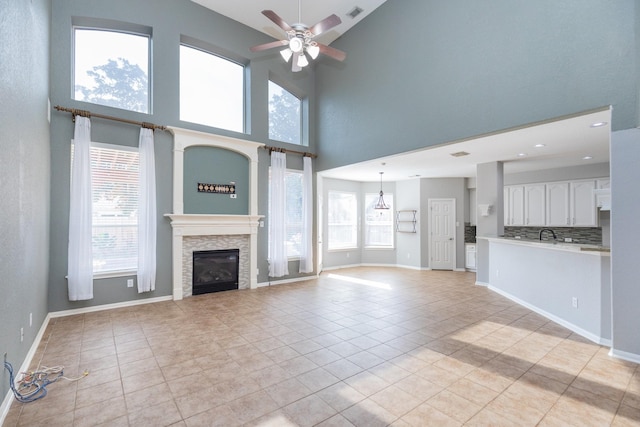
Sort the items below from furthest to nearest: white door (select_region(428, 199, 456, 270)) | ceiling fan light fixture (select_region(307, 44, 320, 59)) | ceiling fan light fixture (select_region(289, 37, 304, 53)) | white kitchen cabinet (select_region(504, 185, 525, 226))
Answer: white door (select_region(428, 199, 456, 270)) < white kitchen cabinet (select_region(504, 185, 525, 226)) < ceiling fan light fixture (select_region(307, 44, 320, 59)) < ceiling fan light fixture (select_region(289, 37, 304, 53))

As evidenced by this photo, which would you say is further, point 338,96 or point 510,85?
point 338,96

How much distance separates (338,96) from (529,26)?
12.3ft

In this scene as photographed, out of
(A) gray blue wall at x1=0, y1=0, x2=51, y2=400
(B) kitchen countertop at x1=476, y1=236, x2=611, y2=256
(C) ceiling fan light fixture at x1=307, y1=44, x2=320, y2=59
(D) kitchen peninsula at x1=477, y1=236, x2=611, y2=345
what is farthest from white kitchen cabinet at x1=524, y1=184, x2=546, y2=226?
(A) gray blue wall at x1=0, y1=0, x2=51, y2=400

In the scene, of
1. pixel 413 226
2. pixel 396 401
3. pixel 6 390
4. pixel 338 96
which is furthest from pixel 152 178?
Result: pixel 413 226

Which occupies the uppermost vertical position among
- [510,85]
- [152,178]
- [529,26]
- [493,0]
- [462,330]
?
[493,0]

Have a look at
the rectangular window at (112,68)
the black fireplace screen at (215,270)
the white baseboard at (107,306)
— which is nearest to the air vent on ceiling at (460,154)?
the black fireplace screen at (215,270)

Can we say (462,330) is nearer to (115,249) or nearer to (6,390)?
(6,390)

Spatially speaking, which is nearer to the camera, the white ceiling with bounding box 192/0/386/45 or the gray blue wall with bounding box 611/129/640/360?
the gray blue wall with bounding box 611/129/640/360

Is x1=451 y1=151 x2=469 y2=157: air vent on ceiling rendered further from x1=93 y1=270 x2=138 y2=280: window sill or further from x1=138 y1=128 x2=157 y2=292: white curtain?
x1=93 y1=270 x2=138 y2=280: window sill

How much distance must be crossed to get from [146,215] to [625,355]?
21.0 feet

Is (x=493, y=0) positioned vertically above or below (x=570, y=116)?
above

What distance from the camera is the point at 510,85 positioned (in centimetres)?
381

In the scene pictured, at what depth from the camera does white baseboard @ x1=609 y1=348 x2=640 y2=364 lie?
2.85m

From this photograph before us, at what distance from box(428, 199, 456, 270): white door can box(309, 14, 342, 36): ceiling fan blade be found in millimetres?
6041
